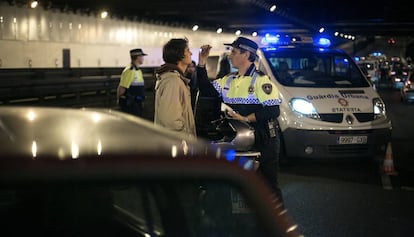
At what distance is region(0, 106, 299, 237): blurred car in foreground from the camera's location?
1661mm

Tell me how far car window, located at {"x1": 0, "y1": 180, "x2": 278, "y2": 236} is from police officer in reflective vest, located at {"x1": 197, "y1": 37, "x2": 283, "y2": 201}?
3360 millimetres

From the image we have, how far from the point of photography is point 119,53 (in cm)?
3522

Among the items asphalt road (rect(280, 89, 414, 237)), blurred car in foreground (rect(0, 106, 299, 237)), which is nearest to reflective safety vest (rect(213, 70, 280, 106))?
asphalt road (rect(280, 89, 414, 237))

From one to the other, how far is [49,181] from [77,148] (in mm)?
212

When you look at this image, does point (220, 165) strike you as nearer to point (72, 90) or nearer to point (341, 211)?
point (341, 211)

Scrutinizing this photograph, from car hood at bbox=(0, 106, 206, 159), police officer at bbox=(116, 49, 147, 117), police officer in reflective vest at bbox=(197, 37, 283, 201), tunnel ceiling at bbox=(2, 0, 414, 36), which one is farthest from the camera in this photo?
tunnel ceiling at bbox=(2, 0, 414, 36)

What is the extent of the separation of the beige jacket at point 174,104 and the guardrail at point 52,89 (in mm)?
12705

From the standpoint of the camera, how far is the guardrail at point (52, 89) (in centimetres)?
1841

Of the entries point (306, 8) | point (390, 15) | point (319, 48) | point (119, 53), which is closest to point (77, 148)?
point (319, 48)

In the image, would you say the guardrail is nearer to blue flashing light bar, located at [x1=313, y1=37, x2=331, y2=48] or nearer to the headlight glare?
blue flashing light bar, located at [x1=313, y1=37, x2=331, y2=48]

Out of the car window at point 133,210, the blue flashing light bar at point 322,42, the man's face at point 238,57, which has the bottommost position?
the car window at point 133,210

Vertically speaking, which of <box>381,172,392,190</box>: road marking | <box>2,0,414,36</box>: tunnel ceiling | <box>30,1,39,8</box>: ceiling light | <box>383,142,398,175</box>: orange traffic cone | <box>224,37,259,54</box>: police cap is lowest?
<box>381,172,392,190</box>: road marking

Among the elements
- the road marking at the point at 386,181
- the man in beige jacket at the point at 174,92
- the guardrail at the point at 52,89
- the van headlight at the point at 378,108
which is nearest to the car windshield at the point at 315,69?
the van headlight at the point at 378,108

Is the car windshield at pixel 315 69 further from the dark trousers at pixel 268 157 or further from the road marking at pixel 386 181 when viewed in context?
the dark trousers at pixel 268 157
